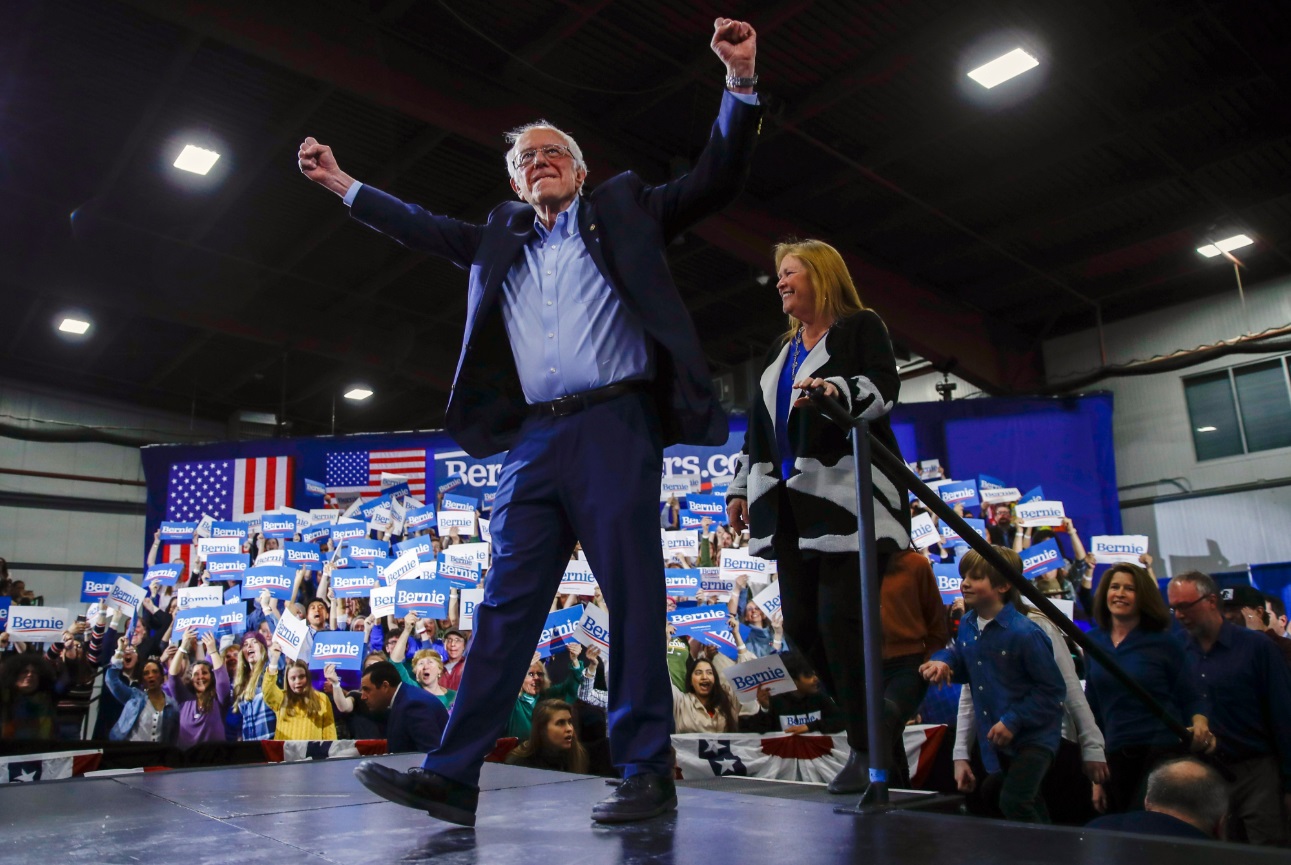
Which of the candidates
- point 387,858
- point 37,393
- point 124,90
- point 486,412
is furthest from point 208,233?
point 387,858

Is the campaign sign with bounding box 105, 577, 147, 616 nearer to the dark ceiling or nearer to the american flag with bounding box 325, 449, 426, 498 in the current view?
the american flag with bounding box 325, 449, 426, 498

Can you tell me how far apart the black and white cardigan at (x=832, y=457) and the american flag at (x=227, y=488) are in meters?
9.06

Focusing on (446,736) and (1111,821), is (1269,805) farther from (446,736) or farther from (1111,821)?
(446,736)

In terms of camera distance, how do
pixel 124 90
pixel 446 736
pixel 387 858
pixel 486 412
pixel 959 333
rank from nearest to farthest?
pixel 387 858, pixel 446 736, pixel 486 412, pixel 124 90, pixel 959 333

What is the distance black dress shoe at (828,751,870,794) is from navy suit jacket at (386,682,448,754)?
243 cm

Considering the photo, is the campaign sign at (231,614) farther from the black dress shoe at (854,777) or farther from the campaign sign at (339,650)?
the black dress shoe at (854,777)

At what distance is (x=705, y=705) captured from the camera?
4984mm

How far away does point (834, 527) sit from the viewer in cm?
206

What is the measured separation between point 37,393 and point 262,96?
9590 mm

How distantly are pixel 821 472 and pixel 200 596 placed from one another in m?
6.30

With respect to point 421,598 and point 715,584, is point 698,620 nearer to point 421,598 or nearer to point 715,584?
point 715,584

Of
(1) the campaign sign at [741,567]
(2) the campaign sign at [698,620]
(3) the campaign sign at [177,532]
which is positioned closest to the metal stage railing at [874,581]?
(2) the campaign sign at [698,620]

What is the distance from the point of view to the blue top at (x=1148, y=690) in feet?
10.1

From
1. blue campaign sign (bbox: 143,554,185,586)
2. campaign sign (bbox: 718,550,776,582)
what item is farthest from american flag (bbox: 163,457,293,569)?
campaign sign (bbox: 718,550,776,582)
